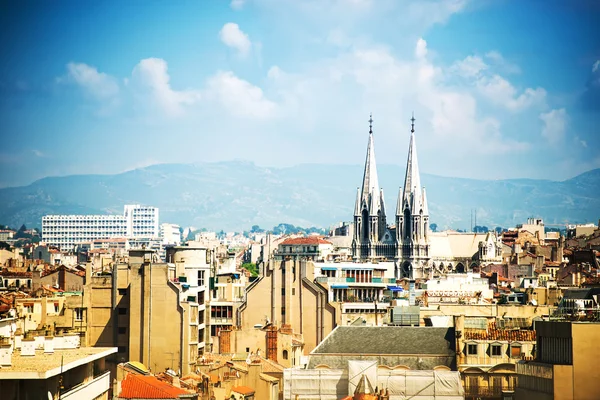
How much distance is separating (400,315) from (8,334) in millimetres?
23902

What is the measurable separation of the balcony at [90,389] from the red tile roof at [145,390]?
51.9 inches

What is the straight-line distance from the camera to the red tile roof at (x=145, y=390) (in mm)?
48844

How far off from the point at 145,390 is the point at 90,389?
5.58 metres

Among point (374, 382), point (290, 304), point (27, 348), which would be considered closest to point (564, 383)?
point (374, 382)

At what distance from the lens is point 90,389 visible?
44125 mm

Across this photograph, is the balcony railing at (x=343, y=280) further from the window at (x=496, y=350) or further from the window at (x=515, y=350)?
the window at (x=515, y=350)

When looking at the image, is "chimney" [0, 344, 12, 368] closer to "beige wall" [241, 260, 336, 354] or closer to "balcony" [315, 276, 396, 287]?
"beige wall" [241, 260, 336, 354]

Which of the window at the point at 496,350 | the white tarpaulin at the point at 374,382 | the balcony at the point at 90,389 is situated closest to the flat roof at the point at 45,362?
the balcony at the point at 90,389

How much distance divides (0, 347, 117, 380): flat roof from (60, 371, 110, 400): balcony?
27.1 inches

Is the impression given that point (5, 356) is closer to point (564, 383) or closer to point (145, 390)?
point (145, 390)

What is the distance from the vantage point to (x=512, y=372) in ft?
176

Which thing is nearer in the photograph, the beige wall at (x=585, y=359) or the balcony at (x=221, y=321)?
the beige wall at (x=585, y=359)

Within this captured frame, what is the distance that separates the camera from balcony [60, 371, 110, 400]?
41.2 m

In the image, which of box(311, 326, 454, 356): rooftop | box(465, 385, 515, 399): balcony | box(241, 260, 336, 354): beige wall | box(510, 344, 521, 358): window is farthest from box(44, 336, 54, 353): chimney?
box(241, 260, 336, 354): beige wall
